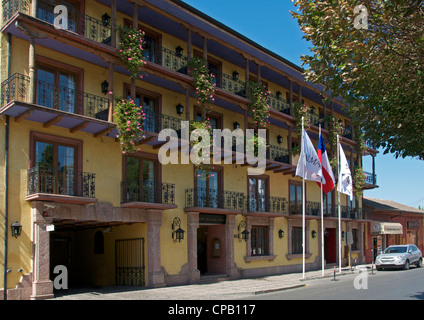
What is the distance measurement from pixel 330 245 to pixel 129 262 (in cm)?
1826

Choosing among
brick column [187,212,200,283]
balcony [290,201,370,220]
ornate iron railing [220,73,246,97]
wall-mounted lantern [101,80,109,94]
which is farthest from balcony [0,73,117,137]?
balcony [290,201,370,220]

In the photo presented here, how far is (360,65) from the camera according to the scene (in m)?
11.1

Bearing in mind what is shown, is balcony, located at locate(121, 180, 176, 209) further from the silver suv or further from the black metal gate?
the silver suv

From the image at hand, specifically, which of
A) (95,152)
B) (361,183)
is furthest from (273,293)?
(361,183)

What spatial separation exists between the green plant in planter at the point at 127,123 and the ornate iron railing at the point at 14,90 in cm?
328

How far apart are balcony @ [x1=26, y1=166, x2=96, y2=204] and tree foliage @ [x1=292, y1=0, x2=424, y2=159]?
8.99 meters

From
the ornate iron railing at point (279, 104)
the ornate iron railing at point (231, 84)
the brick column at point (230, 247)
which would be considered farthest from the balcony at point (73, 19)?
the ornate iron railing at point (279, 104)

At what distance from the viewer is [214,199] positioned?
73.2 feet

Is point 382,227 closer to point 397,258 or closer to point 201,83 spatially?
point 397,258

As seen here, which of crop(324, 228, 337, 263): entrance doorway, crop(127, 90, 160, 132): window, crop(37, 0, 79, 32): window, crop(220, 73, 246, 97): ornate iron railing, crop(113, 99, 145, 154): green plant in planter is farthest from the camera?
crop(324, 228, 337, 263): entrance doorway

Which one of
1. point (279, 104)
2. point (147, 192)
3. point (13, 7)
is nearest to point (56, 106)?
point (13, 7)

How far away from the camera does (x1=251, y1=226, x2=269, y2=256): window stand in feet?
81.8

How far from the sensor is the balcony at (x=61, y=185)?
15.4 m

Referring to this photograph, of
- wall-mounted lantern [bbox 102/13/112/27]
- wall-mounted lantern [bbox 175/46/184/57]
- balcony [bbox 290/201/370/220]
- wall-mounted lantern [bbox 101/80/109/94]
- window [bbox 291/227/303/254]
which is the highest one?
wall-mounted lantern [bbox 102/13/112/27]
